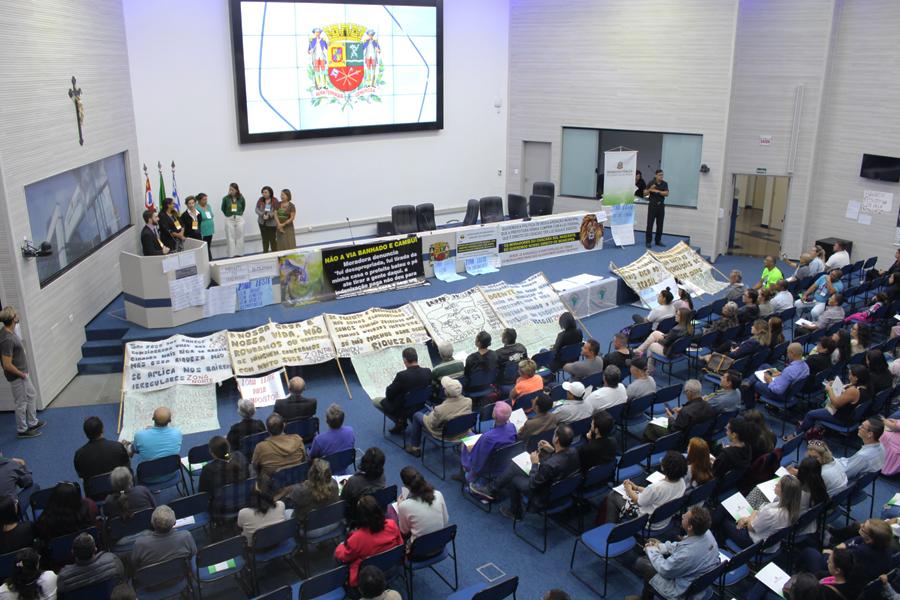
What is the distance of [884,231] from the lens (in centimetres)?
1468

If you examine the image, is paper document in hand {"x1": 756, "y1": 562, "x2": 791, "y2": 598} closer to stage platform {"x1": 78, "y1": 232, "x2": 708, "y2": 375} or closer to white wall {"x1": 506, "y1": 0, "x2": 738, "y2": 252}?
stage platform {"x1": 78, "y1": 232, "x2": 708, "y2": 375}

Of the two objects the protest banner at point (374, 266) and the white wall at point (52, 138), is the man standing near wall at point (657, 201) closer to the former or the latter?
the protest banner at point (374, 266)

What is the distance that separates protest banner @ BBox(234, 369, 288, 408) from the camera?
29.7 feet

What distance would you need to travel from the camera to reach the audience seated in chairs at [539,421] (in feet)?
22.9

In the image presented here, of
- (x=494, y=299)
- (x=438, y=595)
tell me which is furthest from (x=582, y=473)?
(x=494, y=299)

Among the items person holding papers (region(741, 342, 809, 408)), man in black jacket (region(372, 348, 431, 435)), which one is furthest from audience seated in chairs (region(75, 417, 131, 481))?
person holding papers (region(741, 342, 809, 408))

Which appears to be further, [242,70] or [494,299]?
[242,70]

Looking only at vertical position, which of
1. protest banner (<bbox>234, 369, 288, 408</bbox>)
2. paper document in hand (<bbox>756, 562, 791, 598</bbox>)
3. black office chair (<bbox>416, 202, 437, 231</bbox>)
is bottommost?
protest banner (<bbox>234, 369, 288, 408</bbox>)

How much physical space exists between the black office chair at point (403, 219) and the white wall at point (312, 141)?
6.78 feet

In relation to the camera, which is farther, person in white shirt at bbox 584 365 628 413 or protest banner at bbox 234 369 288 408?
protest banner at bbox 234 369 288 408

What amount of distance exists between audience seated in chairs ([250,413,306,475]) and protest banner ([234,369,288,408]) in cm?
249

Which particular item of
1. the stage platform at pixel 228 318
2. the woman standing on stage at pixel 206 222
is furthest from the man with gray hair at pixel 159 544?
the woman standing on stage at pixel 206 222

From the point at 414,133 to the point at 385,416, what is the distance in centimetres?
936

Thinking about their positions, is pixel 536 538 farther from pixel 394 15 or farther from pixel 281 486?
pixel 394 15
